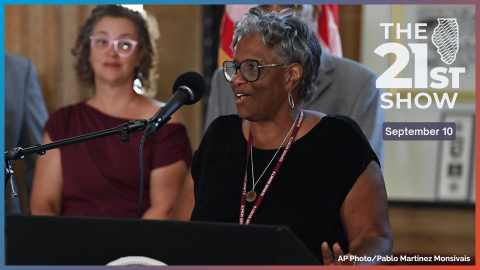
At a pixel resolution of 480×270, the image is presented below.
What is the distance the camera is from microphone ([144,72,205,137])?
1.23 m

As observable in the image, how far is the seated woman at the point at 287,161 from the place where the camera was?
154 centimetres

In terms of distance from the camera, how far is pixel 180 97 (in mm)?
1325

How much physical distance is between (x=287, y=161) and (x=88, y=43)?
1558 millimetres

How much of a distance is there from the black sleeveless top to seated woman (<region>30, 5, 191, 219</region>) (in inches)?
29.6

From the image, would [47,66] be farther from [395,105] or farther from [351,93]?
[395,105]

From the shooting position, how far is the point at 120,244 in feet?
3.65

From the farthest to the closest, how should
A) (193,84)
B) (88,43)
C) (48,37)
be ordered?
(48,37) < (88,43) < (193,84)

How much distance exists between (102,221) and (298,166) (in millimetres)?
729

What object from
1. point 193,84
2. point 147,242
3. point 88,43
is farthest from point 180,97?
point 88,43

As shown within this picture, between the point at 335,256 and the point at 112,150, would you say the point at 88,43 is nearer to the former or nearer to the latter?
the point at 112,150

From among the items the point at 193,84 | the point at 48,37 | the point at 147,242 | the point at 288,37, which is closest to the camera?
the point at 147,242

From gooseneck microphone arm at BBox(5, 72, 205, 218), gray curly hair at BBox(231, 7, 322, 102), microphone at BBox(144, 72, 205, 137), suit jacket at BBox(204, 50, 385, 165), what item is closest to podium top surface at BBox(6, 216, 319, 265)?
gooseneck microphone arm at BBox(5, 72, 205, 218)

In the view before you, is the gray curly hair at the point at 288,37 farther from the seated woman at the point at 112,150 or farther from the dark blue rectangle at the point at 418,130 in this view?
the seated woman at the point at 112,150

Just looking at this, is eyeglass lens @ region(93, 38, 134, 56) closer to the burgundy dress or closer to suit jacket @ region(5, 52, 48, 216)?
the burgundy dress
